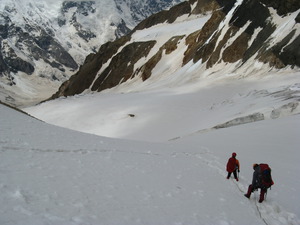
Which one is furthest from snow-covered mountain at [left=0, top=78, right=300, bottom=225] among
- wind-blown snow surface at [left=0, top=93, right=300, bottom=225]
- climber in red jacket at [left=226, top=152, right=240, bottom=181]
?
climber in red jacket at [left=226, top=152, right=240, bottom=181]

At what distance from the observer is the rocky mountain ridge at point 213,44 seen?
159 ft

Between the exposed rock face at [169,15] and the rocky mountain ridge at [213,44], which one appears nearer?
the rocky mountain ridge at [213,44]

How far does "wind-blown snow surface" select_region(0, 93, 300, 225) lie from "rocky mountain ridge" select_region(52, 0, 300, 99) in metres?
28.5

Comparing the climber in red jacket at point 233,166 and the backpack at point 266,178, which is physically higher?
the backpack at point 266,178

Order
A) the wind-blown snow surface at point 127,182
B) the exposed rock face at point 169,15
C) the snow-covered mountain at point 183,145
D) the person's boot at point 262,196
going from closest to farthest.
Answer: the wind-blown snow surface at point 127,182 → the snow-covered mountain at point 183,145 → the person's boot at point 262,196 → the exposed rock face at point 169,15

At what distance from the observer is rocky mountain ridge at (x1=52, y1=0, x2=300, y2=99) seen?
48438mm

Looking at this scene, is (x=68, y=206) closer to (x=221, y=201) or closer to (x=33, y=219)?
(x=33, y=219)

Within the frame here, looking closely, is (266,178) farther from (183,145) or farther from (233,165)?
(183,145)

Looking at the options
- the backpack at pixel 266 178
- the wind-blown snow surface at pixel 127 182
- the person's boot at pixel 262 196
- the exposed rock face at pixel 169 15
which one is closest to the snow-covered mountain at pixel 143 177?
the wind-blown snow surface at pixel 127 182

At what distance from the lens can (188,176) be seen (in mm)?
15164

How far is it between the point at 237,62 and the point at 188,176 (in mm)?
43321

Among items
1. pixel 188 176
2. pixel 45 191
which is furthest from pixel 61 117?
pixel 45 191

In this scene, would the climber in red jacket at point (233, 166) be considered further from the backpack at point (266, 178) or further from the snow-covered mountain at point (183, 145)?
the backpack at point (266, 178)

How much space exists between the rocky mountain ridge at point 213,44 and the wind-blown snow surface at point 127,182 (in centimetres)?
2848
